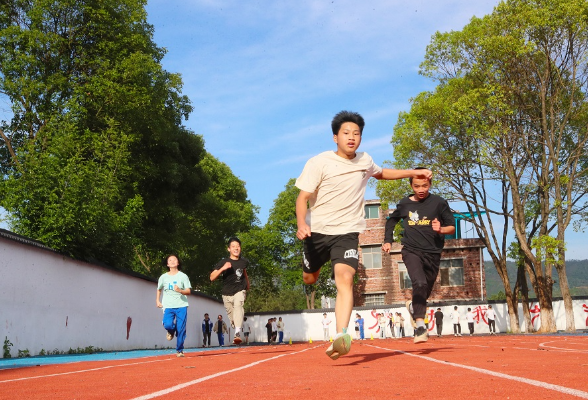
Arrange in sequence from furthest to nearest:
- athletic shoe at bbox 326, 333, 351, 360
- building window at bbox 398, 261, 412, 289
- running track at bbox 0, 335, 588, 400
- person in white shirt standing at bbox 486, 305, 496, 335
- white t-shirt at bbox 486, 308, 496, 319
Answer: building window at bbox 398, 261, 412, 289 → white t-shirt at bbox 486, 308, 496, 319 → person in white shirt standing at bbox 486, 305, 496, 335 → athletic shoe at bbox 326, 333, 351, 360 → running track at bbox 0, 335, 588, 400

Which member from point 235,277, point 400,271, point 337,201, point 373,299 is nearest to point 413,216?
point 337,201

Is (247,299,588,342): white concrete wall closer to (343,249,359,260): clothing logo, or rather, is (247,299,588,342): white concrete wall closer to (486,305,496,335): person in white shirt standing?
(486,305,496,335): person in white shirt standing

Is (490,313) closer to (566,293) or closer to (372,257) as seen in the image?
(566,293)

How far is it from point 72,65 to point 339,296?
83.2 feet

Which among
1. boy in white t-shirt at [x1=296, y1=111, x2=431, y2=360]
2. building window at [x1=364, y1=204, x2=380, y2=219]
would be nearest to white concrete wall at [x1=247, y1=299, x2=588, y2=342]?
building window at [x1=364, y1=204, x2=380, y2=219]

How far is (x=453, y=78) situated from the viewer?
114 ft

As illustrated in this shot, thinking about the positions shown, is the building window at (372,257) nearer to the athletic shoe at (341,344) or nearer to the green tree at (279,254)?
the green tree at (279,254)

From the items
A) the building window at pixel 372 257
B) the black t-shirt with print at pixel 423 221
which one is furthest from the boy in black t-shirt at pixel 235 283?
the building window at pixel 372 257

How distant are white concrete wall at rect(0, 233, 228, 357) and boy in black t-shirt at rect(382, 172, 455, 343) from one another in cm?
951

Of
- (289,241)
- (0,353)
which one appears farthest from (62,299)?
(289,241)

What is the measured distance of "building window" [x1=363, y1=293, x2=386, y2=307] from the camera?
5838 cm

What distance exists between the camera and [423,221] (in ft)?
29.6

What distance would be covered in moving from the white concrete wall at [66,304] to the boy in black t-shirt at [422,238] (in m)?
9.51

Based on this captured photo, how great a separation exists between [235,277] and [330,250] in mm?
5138
